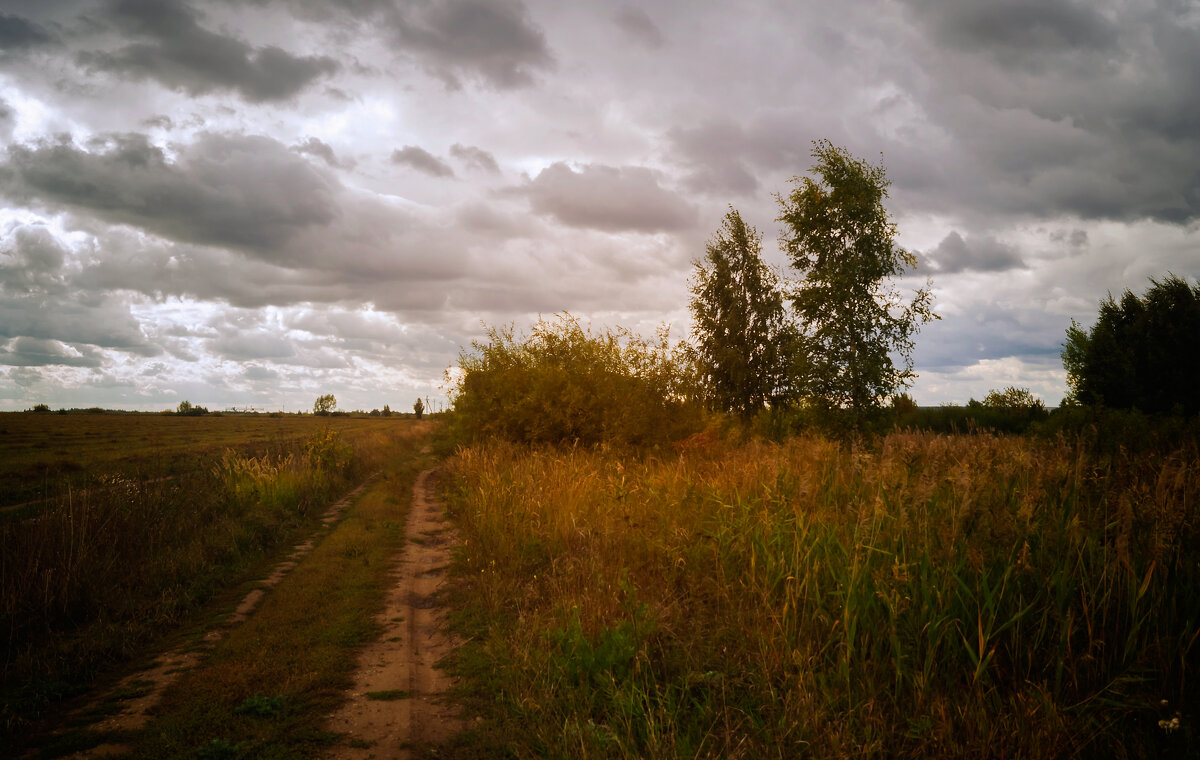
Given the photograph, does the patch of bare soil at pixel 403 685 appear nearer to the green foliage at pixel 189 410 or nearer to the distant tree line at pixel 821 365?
the distant tree line at pixel 821 365

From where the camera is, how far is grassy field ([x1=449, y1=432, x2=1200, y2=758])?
3.06 metres

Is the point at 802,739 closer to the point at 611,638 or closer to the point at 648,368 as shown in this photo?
the point at 611,638

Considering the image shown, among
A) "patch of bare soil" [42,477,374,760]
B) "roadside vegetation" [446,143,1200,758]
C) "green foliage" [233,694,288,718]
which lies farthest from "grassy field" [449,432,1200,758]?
"patch of bare soil" [42,477,374,760]

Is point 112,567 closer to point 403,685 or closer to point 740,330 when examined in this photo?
point 403,685

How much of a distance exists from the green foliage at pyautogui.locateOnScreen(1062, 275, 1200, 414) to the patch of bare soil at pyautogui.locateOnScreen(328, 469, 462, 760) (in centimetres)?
2704

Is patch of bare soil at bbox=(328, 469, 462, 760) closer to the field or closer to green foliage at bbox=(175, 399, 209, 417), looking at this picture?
the field

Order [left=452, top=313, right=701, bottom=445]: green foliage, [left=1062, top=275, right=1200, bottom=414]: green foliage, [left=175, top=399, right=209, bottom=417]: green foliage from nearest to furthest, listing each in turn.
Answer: [left=452, top=313, right=701, bottom=445]: green foliage, [left=1062, top=275, right=1200, bottom=414]: green foliage, [left=175, top=399, right=209, bottom=417]: green foliage

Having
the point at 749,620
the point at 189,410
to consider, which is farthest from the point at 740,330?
the point at 189,410

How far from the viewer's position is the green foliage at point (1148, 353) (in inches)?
906

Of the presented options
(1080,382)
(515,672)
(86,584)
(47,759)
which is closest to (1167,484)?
(515,672)

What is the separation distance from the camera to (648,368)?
51.7 ft

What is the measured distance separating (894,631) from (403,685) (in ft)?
13.5

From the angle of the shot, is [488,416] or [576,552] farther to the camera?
[488,416]

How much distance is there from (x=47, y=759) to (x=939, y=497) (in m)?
6.94
